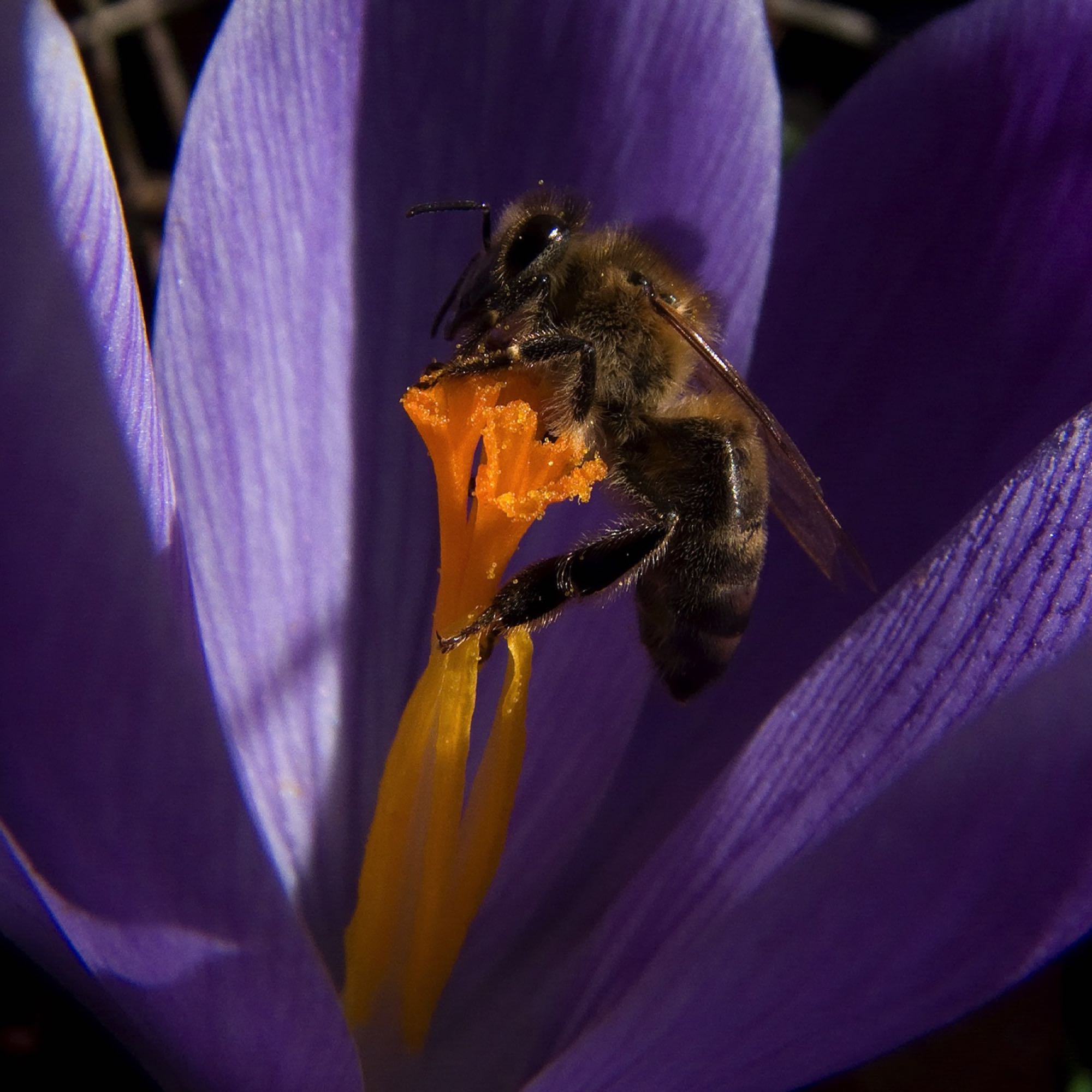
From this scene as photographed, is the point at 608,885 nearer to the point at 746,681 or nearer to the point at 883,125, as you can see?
the point at 746,681

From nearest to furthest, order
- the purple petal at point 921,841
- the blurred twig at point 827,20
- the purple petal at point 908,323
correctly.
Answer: the purple petal at point 921,841 → the purple petal at point 908,323 → the blurred twig at point 827,20

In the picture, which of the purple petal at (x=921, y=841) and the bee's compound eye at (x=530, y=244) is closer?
the purple petal at (x=921, y=841)

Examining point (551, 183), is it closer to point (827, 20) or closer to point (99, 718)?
point (99, 718)

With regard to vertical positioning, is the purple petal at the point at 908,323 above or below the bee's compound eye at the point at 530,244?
below

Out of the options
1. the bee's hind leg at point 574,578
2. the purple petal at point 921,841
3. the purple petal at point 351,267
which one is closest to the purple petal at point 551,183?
the purple petal at point 351,267

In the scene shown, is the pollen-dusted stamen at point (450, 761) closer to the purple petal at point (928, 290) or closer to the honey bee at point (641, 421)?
the honey bee at point (641, 421)

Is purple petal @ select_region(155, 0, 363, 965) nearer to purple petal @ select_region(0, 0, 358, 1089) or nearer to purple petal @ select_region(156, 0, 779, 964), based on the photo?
purple petal @ select_region(156, 0, 779, 964)

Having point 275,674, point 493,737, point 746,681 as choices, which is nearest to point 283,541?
point 275,674
